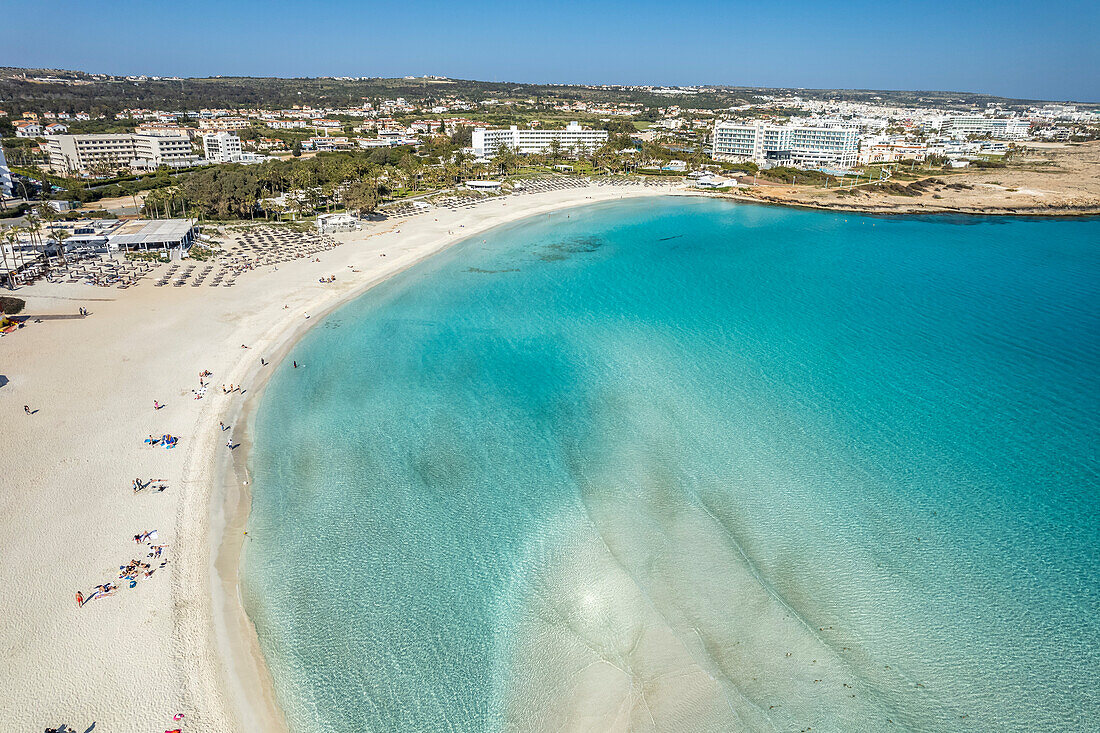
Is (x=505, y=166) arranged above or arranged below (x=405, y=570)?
above

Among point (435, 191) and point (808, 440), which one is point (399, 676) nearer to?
point (808, 440)

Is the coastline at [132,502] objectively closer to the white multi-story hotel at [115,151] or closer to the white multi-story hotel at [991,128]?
the white multi-story hotel at [115,151]

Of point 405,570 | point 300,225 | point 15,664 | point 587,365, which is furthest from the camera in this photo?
point 300,225

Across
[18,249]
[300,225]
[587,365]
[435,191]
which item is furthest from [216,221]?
[587,365]

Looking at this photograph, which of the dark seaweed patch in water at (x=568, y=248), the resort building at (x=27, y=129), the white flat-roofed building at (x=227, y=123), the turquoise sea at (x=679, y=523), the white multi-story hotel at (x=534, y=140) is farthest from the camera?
the white flat-roofed building at (x=227, y=123)

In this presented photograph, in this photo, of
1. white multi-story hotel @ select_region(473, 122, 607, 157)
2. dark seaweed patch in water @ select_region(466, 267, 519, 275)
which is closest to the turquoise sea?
dark seaweed patch in water @ select_region(466, 267, 519, 275)

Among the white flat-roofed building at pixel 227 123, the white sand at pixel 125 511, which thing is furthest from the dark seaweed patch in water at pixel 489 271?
the white flat-roofed building at pixel 227 123
